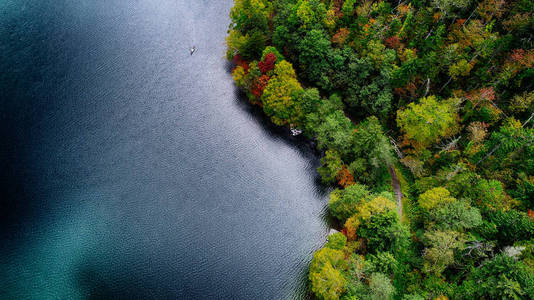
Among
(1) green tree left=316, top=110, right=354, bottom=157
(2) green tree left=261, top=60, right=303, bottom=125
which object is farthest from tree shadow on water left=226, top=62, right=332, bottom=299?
(1) green tree left=316, top=110, right=354, bottom=157

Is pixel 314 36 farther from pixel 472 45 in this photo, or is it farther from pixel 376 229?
pixel 376 229

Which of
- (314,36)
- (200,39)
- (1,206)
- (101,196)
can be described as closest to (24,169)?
(1,206)

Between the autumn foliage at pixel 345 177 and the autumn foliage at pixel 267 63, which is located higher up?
the autumn foliage at pixel 267 63

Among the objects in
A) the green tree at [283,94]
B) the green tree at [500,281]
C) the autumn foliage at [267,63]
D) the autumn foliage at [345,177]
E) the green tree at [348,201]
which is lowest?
the green tree at [500,281]

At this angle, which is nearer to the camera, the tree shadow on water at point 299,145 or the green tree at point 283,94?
the tree shadow on water at point 299,145

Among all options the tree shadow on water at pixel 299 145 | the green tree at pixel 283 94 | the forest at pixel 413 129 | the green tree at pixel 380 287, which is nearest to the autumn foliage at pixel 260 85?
the forest at pixel 413 129

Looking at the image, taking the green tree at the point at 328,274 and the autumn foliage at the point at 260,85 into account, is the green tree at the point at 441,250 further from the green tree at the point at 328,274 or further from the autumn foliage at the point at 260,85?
the autumn foliage at the point at 260,85
